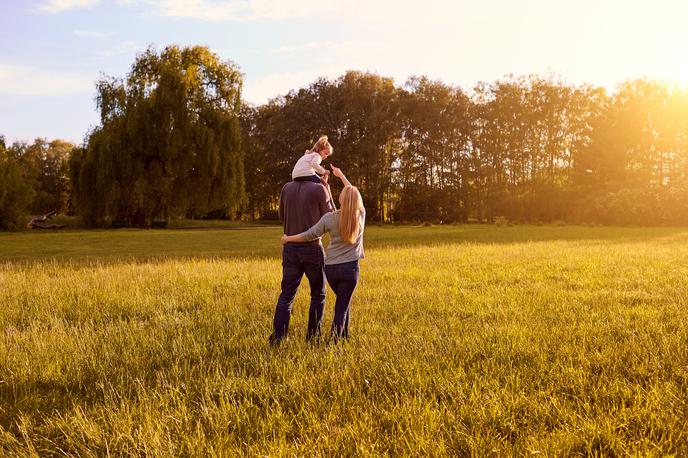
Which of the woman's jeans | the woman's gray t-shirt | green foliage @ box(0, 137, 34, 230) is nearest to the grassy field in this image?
the woman's jeans

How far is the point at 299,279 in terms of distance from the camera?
5660mm

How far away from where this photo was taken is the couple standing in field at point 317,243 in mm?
5332

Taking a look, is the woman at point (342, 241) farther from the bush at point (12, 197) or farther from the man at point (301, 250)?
the bush at point (12, 197)

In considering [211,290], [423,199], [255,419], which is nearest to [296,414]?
[255,419]

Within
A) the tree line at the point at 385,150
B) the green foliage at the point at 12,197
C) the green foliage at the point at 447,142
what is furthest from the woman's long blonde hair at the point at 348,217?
the green foliage at the point at 447,142

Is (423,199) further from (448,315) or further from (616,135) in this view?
(448,315)

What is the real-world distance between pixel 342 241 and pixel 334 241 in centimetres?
9

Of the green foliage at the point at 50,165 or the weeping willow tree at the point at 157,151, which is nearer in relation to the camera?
the weeping willow tree at the point at 157,151

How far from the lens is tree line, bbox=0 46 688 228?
35.5 m

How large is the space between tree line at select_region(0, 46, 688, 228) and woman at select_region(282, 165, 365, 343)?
102 feet

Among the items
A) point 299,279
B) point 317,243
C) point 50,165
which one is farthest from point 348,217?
point 50,165

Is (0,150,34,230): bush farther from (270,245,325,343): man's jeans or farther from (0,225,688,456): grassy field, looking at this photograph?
(270,245,325,343): man's jeans

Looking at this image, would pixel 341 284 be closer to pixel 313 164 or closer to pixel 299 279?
pixel 299 279

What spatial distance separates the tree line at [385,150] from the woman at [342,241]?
3106 cm
